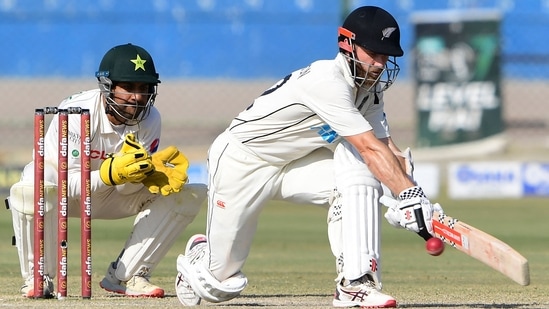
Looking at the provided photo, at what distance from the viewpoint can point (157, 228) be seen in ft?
20.7

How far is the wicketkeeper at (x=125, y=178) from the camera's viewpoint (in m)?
5.96

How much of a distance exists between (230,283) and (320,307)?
458mm

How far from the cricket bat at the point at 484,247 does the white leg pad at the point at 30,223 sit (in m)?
1.85

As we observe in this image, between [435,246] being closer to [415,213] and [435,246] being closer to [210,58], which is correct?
[415,213]

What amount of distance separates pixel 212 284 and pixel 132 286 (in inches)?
35.9

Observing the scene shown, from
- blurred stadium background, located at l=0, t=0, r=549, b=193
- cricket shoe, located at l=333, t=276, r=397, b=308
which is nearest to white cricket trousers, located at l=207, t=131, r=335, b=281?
cricket shoe, located at l=333, t=276, r=397, b=308

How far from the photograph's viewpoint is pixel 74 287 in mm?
6617

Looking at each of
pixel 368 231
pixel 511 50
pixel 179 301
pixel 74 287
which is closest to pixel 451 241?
pixel 368 231

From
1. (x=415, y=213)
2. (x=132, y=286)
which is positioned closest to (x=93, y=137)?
(x=132, y=286)

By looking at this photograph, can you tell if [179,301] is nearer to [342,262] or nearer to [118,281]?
[118,281]

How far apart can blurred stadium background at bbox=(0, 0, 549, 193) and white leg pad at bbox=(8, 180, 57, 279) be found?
8.82 metres

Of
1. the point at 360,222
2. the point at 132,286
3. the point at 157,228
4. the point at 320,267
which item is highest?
the point at 360,222

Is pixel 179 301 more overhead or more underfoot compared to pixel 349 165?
more underfoot

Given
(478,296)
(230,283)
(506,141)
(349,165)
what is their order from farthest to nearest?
(506,141) → (478,296) → (230,283) → (349,165)
